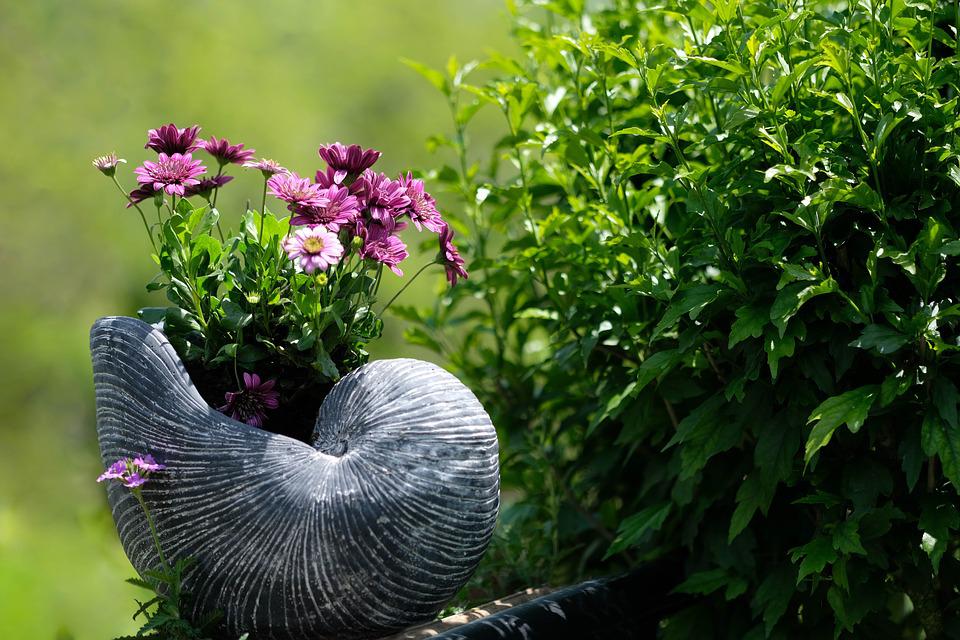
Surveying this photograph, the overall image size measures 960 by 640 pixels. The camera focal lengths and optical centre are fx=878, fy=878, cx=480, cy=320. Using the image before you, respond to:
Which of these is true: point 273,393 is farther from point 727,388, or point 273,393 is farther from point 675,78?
point 675,78

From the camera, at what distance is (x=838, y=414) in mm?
1585

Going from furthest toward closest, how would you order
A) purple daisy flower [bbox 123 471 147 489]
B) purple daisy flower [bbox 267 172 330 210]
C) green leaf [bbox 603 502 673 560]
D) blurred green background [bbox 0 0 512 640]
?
blurred green background [bbox 0 0 512 640] → green leaf [bbox 603 502 673 560] → purple daisy flower [bbox 267 172 330 210] → purple daisy flower [bbox 123 471 147 489]

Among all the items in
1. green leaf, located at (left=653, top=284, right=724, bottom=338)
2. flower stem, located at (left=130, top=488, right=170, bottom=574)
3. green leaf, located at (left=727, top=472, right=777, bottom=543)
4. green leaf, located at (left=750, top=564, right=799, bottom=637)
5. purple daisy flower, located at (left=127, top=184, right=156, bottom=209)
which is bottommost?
green leaf, located at (left=750, top=564, right=799, bottom=637)

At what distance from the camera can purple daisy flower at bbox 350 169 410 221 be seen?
1.60 meters

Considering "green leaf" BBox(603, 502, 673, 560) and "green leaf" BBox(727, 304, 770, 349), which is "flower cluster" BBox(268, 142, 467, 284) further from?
"green leaf" BBox(603, 502, 673, 560)

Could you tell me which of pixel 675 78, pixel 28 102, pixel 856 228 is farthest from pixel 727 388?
pixel 28 102

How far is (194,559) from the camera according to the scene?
4.77 ft

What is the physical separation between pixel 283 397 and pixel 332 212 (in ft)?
1.27

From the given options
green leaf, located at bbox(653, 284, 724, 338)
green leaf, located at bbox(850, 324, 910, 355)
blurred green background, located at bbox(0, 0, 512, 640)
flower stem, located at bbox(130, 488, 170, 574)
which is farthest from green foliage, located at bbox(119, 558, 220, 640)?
blurred green background, located at bbox(0, 0, 512, 640)

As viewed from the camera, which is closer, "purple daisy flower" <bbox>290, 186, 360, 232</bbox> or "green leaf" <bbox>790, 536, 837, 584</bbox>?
"purple daisy flower" <bbox>290, 186, 360, 232</bbox>

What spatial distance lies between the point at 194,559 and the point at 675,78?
4.65 feet

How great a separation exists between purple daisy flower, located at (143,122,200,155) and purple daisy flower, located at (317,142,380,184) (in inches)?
9.3

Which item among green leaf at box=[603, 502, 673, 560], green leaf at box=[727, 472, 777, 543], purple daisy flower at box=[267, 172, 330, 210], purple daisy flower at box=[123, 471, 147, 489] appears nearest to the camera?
purple daisy flower at box=[123, 471, 147, 489]

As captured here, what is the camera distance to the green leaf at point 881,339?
61.4 inches
